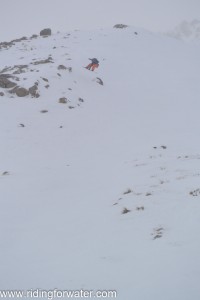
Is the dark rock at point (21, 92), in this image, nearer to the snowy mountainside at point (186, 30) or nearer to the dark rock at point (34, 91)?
the dark rock at point (34, 91)

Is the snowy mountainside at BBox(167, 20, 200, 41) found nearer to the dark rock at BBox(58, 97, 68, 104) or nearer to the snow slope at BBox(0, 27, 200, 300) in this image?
the snow slope at BBox(0, 27, 200, 300)

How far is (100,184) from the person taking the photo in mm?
13922

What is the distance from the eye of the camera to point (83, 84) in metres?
28.0

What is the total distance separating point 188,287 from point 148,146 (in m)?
Result: 13.3

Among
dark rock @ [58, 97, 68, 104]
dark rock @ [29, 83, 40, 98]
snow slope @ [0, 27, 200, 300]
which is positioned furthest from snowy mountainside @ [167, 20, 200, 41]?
dark rock @ [29, 83, 40, 98]

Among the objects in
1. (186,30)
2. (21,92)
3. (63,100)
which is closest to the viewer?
(21,92)

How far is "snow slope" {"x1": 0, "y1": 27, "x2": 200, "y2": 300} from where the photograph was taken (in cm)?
743

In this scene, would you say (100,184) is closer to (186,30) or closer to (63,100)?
(63,100)

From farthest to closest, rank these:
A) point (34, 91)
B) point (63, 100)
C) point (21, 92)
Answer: point (63, 100), point (34, 91), point (21, 92)

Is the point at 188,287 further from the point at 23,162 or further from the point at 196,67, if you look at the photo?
the point at 196,67

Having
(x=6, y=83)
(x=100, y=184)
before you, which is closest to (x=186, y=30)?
(x=6, y=83)

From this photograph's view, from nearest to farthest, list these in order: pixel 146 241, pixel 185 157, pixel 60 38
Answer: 1. pixel 146 241
2. pixel 185 157
3. pixel 60 38

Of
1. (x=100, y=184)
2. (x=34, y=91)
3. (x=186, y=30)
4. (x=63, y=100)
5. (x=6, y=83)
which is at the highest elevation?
(x=6, y=83)

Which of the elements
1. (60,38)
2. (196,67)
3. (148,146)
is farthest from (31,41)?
(148,146)
